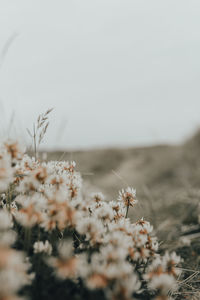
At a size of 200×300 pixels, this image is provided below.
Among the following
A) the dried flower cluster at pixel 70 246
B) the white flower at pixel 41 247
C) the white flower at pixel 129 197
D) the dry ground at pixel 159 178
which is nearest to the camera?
the dried flower cluster at pixel 70 246

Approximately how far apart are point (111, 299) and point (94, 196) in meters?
0.71

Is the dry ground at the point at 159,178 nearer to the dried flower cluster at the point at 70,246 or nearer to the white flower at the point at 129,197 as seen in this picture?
the white flower at the point at 129,197

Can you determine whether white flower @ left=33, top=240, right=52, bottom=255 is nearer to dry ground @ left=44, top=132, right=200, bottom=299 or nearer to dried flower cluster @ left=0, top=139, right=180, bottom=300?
dried flower cluster @ left=0, top=139, right=180, bottom=300

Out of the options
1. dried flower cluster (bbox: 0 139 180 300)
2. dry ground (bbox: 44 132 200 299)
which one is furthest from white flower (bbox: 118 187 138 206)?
dry ground (bbox: 44 132 200 299)

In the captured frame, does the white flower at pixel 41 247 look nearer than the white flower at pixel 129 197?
Yes

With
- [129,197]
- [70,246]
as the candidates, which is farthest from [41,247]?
[129,197]

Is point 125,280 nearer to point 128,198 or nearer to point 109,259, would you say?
point 109,259

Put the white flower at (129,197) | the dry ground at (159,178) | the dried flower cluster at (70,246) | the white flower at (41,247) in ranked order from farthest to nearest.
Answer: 1. the dry ground at (159,178)
2. the white flower at (129,197)
3. the white flower at (41,247)
4. the dried flower cluster at (70,246)

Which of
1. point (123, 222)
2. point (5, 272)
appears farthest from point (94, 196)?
point (5, 272)

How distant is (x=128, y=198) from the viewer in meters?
1.71

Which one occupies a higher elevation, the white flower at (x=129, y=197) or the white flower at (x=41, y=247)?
the white flower at (x=129, y=197)

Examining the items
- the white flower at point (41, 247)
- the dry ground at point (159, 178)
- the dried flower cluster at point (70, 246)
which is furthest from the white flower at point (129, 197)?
the dry ground at point (159, 178)

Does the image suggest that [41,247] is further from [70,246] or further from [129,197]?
[129,197]

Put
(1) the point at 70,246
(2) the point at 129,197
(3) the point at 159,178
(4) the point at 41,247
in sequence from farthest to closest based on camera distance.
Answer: (3) the point at 159,178 < (2) the point at 129,197 < (4) the point at 41,247 < (1) the point at 70,246
